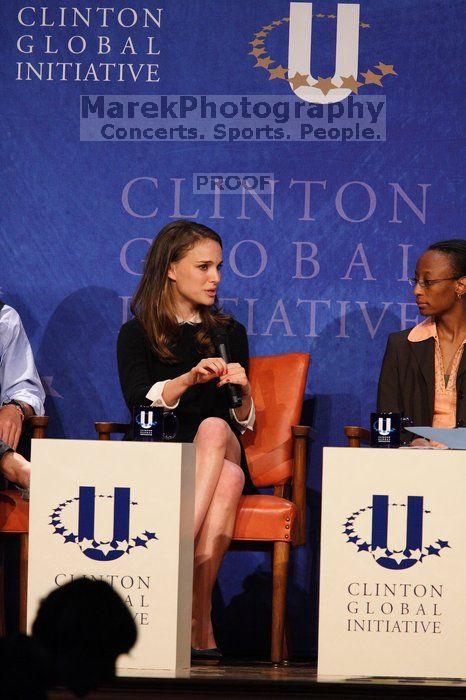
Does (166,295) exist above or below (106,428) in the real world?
above

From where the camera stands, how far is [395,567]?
9.52 feet

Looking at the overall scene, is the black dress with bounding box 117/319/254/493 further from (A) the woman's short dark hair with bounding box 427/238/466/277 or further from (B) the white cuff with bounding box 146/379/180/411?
(A) the woman's short dark hair with bounding box 427/238/466/277

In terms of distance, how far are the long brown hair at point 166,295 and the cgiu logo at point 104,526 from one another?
1.01 m

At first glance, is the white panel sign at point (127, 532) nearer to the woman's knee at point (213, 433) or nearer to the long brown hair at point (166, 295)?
the woman's knee at point (213, 433)

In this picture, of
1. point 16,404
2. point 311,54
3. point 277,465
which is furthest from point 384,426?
point 311,54

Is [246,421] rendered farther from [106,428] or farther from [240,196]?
[240,196]

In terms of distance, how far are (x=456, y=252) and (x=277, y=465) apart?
1.05 meters

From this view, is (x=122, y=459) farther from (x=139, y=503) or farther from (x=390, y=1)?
(x=390, y=1)

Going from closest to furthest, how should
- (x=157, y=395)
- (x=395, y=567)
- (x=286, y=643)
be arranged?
(x=395, y=567) → (x=157, y=395) → (x=286, y=643)

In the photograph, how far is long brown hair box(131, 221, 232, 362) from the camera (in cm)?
389

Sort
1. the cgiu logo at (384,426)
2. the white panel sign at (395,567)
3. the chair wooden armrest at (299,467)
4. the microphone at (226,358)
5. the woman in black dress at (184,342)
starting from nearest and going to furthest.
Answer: the white panel sign at (395,567)
the cgiu logo at (384,426)
the microphone at (226,358)
the woman in black dress at (184,342)
the chair wooden armrest at (299,467)

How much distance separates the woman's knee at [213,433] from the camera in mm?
3414

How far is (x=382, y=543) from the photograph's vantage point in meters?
2.91

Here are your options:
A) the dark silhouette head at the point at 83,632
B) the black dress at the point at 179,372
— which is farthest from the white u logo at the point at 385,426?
the dark silhouette head at the point at 83,632
